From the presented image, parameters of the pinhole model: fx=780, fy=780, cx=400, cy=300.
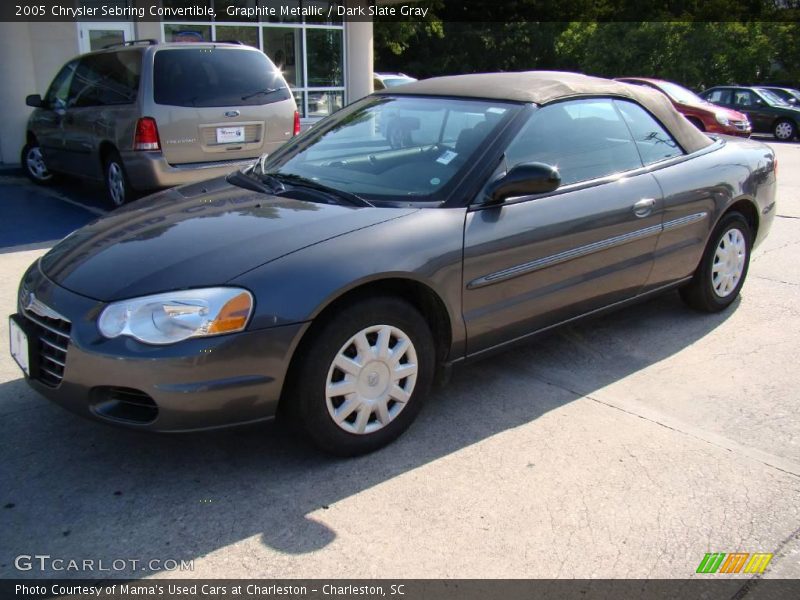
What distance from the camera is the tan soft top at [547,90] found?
13.2 feet

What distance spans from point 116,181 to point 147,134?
2.74 feet

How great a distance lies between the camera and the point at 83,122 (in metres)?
8.29

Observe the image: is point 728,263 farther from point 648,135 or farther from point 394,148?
point 394,148

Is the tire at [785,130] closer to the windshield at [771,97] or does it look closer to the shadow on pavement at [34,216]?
the windshield at [771,97]

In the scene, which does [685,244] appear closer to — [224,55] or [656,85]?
[224,55]

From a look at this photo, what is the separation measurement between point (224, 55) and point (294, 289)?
5535 mm

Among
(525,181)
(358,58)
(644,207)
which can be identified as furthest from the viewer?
(358,58)

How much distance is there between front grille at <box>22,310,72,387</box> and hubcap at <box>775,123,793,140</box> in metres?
20.1

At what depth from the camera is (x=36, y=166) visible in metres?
9.94

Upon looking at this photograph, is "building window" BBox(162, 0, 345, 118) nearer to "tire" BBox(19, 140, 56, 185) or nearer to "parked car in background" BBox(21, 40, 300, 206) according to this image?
"tire" BBox(19, 140, 56, 185)

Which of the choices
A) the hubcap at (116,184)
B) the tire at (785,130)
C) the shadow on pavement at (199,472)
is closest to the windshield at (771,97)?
the tire at (785,130)

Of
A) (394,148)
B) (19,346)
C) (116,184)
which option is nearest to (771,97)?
(116,184)

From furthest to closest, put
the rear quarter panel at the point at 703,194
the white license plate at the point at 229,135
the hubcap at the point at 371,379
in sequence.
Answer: the white license plate at the point at 229,135 → the rear quarter panel at the point at 703,194 → the hubcap at the point at 371,379

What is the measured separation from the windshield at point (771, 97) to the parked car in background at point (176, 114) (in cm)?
1586
